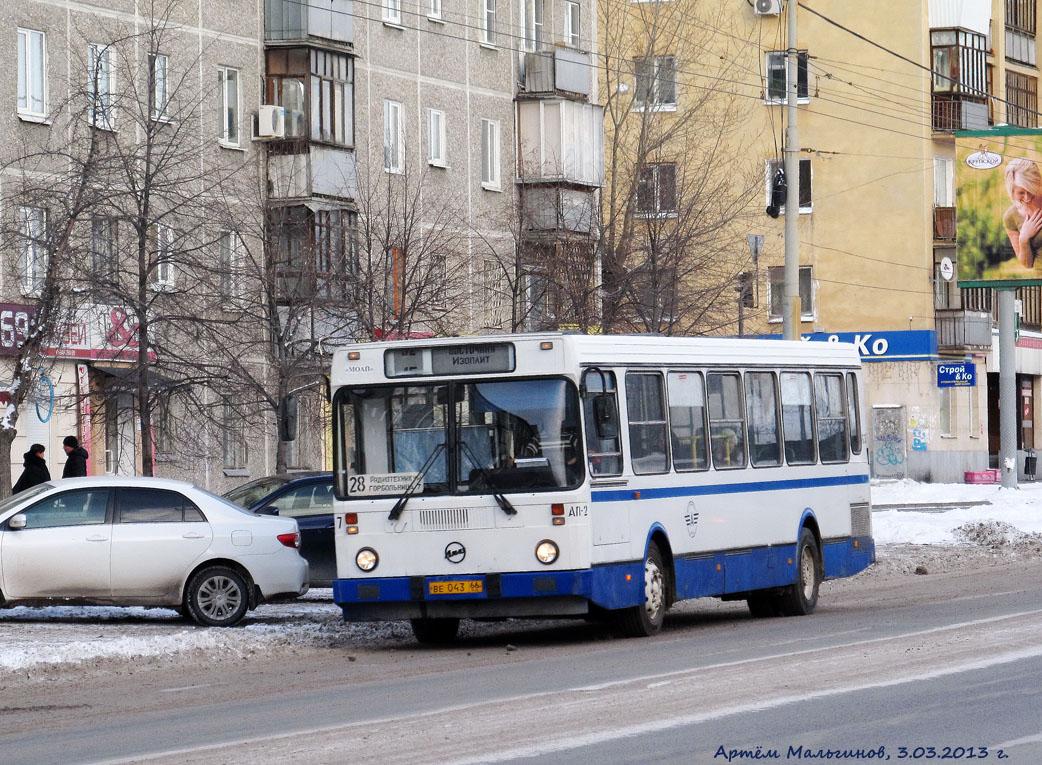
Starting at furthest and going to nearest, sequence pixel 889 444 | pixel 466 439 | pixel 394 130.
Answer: pixel 889 444 → pixel 394 130 → pixel 466 439

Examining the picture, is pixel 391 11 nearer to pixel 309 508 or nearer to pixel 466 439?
pixel 309 508

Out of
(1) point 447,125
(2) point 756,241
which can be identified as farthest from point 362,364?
(1) point 447,125

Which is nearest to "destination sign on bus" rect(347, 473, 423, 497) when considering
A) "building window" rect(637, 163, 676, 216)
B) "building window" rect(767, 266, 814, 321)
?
"building window" rect(637, 163, 676, 216)

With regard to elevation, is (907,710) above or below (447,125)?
below

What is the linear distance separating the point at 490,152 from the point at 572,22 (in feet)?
17.2

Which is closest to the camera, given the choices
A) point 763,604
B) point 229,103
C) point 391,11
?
point 763,604

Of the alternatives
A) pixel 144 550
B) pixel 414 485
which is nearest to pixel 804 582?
pixel 414 485

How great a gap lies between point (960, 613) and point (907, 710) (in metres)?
7.74

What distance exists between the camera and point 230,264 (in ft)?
91.1

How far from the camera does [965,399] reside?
203ft

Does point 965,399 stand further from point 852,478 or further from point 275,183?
point 852,478

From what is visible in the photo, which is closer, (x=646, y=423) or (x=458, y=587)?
(x=458, y=587)

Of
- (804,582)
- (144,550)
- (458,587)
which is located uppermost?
(144,550)

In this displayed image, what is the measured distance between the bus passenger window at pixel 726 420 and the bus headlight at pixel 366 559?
11.8 feet
